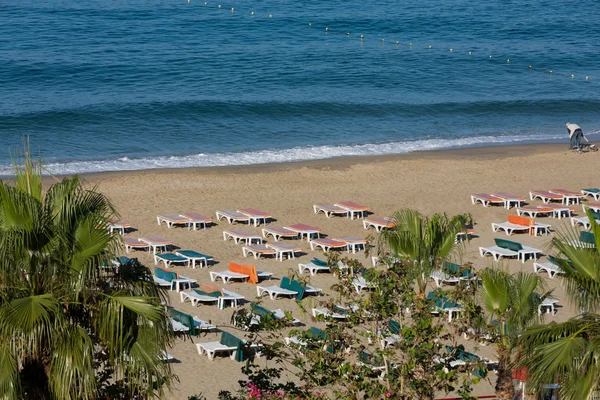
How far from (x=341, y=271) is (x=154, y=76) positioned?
32002 mm

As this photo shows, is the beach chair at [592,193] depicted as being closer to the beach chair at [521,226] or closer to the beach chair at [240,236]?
the beach chair at [521,226]

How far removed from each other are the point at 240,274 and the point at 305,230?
9.32ft

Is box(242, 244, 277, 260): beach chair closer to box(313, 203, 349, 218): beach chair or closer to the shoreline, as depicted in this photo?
box(313, 203, 349, 218): beach chair

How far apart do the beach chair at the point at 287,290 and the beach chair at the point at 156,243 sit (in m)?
2.68

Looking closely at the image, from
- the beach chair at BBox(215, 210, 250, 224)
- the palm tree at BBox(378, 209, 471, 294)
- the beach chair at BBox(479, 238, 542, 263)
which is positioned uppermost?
the palm tree at BBox(378, 209, 471, 294)

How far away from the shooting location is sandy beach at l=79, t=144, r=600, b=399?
17.1 m

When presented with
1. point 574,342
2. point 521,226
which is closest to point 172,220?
point 521,226

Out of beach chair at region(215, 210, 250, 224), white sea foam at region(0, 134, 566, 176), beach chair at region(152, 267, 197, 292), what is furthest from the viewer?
white sea foam at region(0, 134, 566, 176)

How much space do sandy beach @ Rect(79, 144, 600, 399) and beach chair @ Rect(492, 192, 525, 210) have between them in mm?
289

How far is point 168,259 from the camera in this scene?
16.4m

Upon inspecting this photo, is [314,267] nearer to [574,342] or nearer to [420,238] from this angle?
[420,238]

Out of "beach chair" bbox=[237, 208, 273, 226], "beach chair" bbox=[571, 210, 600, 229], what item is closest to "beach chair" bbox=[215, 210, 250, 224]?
"beach chair" bbox=[237, 208, 273, 226]

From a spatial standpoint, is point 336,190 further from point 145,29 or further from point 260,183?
point 145,29

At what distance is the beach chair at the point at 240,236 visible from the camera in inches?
702
